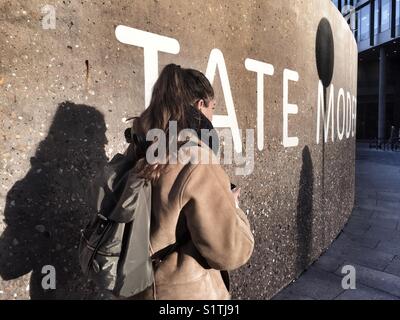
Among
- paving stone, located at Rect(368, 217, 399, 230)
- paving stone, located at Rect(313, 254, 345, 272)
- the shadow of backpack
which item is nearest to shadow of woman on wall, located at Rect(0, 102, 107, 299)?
the shadow of backpack

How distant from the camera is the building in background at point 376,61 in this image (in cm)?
2733

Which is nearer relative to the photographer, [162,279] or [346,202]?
[162,279]

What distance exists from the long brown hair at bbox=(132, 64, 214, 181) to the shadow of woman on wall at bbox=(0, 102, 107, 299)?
0.59m

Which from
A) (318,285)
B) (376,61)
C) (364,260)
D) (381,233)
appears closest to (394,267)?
(364,260)

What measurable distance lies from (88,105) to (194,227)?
971 millimetres

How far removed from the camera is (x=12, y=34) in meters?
1.87

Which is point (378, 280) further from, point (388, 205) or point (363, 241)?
point (388, 205)

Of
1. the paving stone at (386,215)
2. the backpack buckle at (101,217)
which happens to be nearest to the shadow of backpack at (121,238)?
the backpack buckle at (101,217)

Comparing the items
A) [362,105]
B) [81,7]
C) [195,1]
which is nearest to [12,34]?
[81,7]

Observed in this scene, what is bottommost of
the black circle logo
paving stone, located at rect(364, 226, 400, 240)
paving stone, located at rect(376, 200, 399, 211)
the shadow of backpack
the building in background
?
paving stone, located at rect(364, 226, 400, 240)

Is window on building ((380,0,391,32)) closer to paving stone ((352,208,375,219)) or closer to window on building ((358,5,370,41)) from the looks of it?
window on building ((358,5,370,41))

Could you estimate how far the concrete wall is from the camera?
192 cm

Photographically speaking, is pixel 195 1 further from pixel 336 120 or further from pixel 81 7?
pixel 336 120
